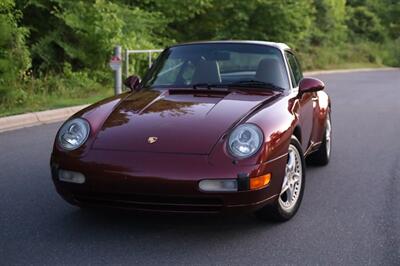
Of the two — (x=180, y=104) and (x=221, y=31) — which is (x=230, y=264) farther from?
(x=221, y=31)

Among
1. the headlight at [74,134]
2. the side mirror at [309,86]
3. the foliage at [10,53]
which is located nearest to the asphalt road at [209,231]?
the headlight at [74,134]

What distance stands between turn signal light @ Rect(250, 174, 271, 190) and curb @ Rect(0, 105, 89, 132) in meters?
5.91

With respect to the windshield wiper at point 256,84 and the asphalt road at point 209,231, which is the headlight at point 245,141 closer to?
the asphalt road at point 209,231

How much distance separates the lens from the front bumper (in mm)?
3928

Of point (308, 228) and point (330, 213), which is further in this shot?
point (330, 213)

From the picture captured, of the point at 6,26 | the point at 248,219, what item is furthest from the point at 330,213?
the point at 6,26

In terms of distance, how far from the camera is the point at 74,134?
438 centimetres

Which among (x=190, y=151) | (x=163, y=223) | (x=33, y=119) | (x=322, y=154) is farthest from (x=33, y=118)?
(x=190, y=151)

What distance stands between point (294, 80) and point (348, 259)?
2.16m

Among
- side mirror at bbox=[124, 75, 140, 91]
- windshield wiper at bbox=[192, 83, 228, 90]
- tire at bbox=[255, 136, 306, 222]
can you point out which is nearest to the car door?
tire at bbox=[255, 136, 306, 222]

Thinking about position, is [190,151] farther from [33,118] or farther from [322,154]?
[33,118]

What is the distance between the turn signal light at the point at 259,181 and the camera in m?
3.99

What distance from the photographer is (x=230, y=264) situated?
3.76 meters

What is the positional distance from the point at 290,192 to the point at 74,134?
1704mm
